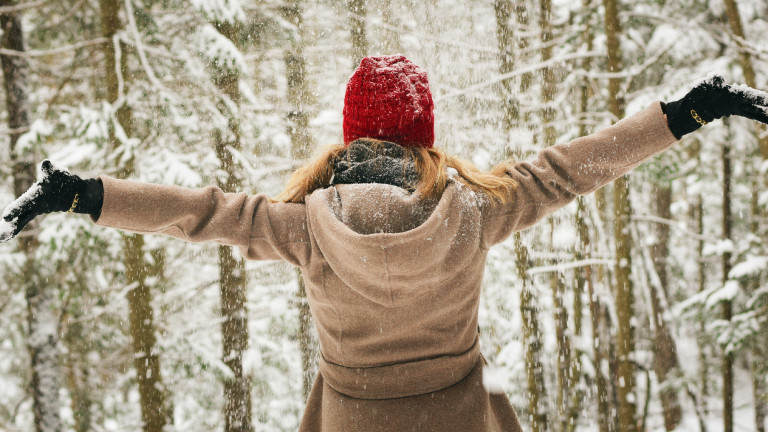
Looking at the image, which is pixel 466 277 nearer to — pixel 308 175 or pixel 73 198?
pixel 308 175

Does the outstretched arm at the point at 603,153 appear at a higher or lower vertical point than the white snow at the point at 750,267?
higher

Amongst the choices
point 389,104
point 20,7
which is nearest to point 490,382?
point 389,104

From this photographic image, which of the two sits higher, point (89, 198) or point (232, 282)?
point (89, 198)

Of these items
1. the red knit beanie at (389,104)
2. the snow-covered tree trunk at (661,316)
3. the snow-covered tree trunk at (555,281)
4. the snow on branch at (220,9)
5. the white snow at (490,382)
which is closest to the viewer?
the red knit beanie at (389,104)

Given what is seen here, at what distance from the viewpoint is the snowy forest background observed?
5.23 metres

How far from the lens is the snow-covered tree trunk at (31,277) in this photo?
5.59 meters

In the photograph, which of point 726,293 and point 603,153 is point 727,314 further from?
point 603,153

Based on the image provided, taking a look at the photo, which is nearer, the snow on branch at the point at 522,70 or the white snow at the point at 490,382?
the white snow at the point at 490,382

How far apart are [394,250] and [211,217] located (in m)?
0.56

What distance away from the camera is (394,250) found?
1.42 meters

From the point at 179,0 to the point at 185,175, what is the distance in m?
2.14

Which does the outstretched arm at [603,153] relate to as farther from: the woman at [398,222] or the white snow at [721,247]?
the white snow at [721,247]

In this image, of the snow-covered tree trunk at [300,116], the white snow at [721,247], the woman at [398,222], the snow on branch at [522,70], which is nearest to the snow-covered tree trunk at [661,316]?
the white snow at [721,247]

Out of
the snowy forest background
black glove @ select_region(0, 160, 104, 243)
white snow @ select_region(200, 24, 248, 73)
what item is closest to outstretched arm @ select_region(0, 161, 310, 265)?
black glove @ select_region(0, 160, 104, 243)
